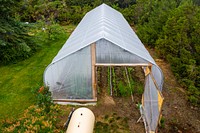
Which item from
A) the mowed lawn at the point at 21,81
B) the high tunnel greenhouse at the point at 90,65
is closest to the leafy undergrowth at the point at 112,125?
the high tunnel greenhouse at the point at 90,65

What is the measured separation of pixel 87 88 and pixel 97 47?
165 centimetres

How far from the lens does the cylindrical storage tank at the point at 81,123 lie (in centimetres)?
607

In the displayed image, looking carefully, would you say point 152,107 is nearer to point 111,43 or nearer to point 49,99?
point 111,43

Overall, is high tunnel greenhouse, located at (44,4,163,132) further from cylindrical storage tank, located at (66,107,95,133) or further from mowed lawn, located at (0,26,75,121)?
cylindrical storage tank, located at (66,107,95,133)

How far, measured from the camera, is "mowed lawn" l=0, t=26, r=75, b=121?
28.5ft

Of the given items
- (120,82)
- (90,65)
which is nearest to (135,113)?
(120,82)

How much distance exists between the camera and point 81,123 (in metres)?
6.30

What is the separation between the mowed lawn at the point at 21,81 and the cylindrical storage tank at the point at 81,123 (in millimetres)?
2335

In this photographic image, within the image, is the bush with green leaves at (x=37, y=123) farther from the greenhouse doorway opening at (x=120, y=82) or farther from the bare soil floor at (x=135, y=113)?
the greenhouse doorway opening at (x=120, y=82)

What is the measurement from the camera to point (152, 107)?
23.1ft

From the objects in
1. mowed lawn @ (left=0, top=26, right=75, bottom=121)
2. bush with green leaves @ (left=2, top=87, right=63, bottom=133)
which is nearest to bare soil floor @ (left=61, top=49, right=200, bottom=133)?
bush with green leaves @ (left=2, top=87, right=63, bottom=133)

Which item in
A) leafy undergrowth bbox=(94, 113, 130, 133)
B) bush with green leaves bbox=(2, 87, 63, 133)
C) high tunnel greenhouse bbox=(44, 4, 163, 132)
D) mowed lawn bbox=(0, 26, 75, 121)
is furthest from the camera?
mowed lawn bbox=(0, 26, 75, 121)

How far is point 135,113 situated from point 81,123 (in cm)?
285

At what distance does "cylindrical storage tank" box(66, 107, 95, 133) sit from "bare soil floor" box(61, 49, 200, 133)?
1.07m
